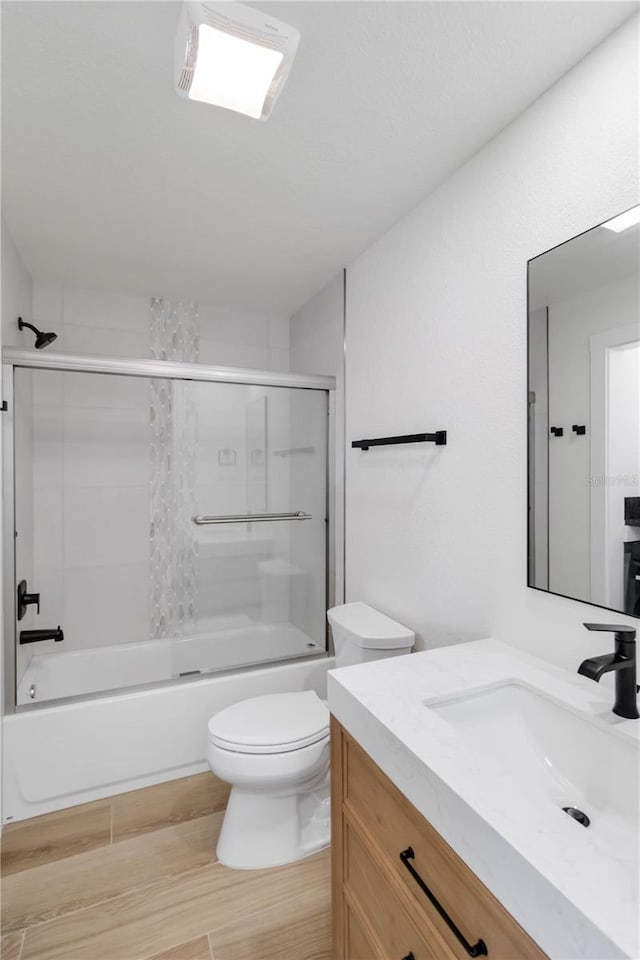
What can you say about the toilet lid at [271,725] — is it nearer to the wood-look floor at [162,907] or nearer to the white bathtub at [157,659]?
the wood-look floor at [162,907]

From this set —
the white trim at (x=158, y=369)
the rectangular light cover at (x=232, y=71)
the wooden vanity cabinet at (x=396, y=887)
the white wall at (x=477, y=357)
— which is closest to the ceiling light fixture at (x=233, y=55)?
the rectangular light cover at (x=232, y=71)

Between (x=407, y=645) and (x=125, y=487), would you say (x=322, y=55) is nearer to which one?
(x=407, y=645)

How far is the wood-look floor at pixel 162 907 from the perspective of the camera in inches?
52.7

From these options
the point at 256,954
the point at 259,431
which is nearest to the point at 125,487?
the point at 259,431

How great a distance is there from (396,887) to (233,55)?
5.81ft

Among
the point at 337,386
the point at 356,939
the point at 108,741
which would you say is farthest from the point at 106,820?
the point at 337,386

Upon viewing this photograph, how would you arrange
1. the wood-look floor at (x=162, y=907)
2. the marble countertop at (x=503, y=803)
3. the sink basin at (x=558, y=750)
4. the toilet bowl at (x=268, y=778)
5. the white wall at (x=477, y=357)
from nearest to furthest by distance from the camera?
1. the marble countertop at (x=503, y=803)
2. the sink basin at (x=558, y=750)
3. the white wall at (x=477, y=357)
4. the wood-look floor at (x=162, y=907)
5. the toilet bowl at (x=268, y=778)

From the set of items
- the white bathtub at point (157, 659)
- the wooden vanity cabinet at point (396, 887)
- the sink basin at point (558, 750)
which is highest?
the sink basin at point (558, 750)

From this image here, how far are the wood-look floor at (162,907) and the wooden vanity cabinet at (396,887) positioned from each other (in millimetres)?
318

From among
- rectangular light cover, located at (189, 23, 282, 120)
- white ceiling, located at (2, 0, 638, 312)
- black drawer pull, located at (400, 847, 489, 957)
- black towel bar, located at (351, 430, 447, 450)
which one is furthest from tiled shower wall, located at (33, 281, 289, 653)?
black drawer pull, located at (400, 847, 489, 957)

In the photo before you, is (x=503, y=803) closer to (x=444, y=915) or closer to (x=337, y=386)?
(x=444, y=915)

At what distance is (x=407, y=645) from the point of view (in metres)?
1.81

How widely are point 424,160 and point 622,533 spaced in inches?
51.6

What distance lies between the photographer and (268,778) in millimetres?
1585
